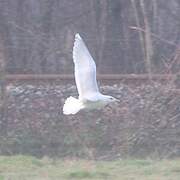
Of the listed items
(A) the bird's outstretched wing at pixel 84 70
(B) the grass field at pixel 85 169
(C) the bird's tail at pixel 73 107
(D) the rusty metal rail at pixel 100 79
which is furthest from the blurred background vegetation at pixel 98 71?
(B) the grass field at pixel 85 169

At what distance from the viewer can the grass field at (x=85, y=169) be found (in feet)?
37.0

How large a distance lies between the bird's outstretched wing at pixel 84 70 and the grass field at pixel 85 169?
871 millimetres

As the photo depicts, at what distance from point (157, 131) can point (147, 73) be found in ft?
7.01

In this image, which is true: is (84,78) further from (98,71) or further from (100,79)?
(98,71)

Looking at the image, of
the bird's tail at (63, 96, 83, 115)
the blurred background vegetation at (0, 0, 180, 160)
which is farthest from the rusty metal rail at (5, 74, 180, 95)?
the bird's tail at (63, 96, 83, 115)

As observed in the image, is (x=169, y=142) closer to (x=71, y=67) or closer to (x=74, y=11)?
(x=71, y=67)

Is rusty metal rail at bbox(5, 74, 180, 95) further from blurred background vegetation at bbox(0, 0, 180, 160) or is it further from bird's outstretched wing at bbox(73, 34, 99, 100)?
bird's outstretched wing at bbox(73, 34, 99, 100)

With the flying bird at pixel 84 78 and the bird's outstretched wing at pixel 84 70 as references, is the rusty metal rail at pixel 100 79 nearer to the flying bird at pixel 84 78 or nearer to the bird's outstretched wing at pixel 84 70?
the flying bird at pixel 84 78

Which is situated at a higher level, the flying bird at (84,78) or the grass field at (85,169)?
the flying bird at (84,78)

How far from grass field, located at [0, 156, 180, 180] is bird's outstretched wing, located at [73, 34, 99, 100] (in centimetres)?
87

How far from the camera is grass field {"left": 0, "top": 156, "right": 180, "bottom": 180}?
1127cm

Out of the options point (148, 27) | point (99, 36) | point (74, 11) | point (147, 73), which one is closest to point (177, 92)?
point (147, 73)

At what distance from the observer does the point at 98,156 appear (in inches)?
571

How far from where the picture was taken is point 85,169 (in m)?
11.8
